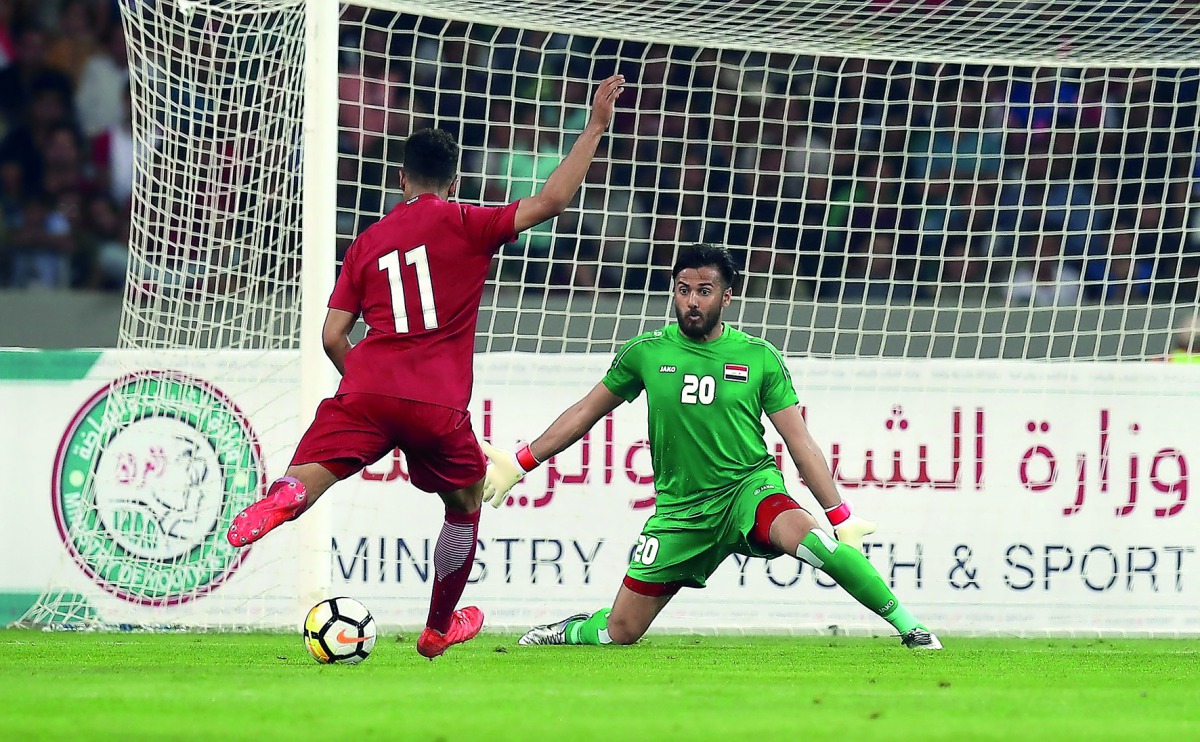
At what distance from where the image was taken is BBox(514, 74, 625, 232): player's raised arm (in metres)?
5.90

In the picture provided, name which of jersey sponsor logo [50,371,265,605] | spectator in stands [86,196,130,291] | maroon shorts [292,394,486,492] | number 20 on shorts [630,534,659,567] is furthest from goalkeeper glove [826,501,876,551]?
spectator in stands [86,196,130,291]

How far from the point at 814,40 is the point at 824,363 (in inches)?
76.5

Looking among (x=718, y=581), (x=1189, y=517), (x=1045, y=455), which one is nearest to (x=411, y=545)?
(x=718, y=581)

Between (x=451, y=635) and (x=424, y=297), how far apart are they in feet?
4.61

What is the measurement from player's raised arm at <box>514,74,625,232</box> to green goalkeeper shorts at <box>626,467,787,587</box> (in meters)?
2.00

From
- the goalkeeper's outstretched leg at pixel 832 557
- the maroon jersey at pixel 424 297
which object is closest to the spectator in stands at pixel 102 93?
the maroon jersey at pixel 424 297

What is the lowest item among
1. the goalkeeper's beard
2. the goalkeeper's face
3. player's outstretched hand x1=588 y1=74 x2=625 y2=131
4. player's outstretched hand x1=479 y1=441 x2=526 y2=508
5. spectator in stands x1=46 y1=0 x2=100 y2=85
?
player's outstretched hand x1=479 y1=441 x2=526 y2=508

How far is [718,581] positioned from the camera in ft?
29.9

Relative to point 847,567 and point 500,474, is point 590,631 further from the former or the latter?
point 847,567

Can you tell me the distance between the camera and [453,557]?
6520mm

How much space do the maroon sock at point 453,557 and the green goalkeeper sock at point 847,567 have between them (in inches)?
59.4

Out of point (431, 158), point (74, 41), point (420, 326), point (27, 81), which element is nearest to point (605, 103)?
point (431, 158)

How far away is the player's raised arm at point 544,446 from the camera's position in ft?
24.4

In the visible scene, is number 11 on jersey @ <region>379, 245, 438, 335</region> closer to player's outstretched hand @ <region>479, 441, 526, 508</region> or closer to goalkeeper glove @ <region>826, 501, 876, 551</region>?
player's outstretched hand @ <region>479, 441, 526, 508</region>
